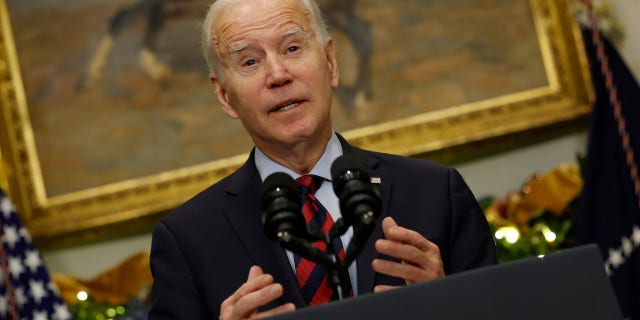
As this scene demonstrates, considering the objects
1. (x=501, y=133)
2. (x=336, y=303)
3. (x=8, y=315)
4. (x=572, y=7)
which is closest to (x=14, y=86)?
(x=8, y=315)

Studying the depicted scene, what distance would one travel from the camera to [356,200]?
1.78 meters

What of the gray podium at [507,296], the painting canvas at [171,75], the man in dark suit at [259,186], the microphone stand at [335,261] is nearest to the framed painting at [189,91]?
the painting canvas at [171,75]

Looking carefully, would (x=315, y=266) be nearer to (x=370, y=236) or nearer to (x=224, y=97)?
(x=370, y=236)

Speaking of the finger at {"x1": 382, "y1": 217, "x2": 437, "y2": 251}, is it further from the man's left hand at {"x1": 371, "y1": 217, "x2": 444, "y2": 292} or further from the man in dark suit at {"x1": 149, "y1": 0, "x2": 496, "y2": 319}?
the man in dark suit at {"x1": 149, "y1": 0, "x2": 496, "y2": 319}

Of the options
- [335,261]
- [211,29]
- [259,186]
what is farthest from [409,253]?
[211,29]

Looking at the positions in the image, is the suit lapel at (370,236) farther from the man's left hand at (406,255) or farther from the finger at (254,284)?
the finger at (254,284)

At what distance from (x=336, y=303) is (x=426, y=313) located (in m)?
0.15

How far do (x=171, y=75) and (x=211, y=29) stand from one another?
9.12 ft

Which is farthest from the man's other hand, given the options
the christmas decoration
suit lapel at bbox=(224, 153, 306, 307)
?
the christmas decoration

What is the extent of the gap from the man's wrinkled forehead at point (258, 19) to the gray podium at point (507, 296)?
1021mm

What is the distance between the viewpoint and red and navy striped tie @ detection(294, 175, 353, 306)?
7.52 feet

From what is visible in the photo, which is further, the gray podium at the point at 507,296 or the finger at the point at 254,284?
the finger at the point at 254,284

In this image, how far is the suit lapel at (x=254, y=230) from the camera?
231 centimetres

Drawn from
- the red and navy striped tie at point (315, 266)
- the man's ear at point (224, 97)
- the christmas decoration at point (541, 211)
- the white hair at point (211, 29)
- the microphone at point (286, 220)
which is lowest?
the christmas decoration at point (541, 211)
